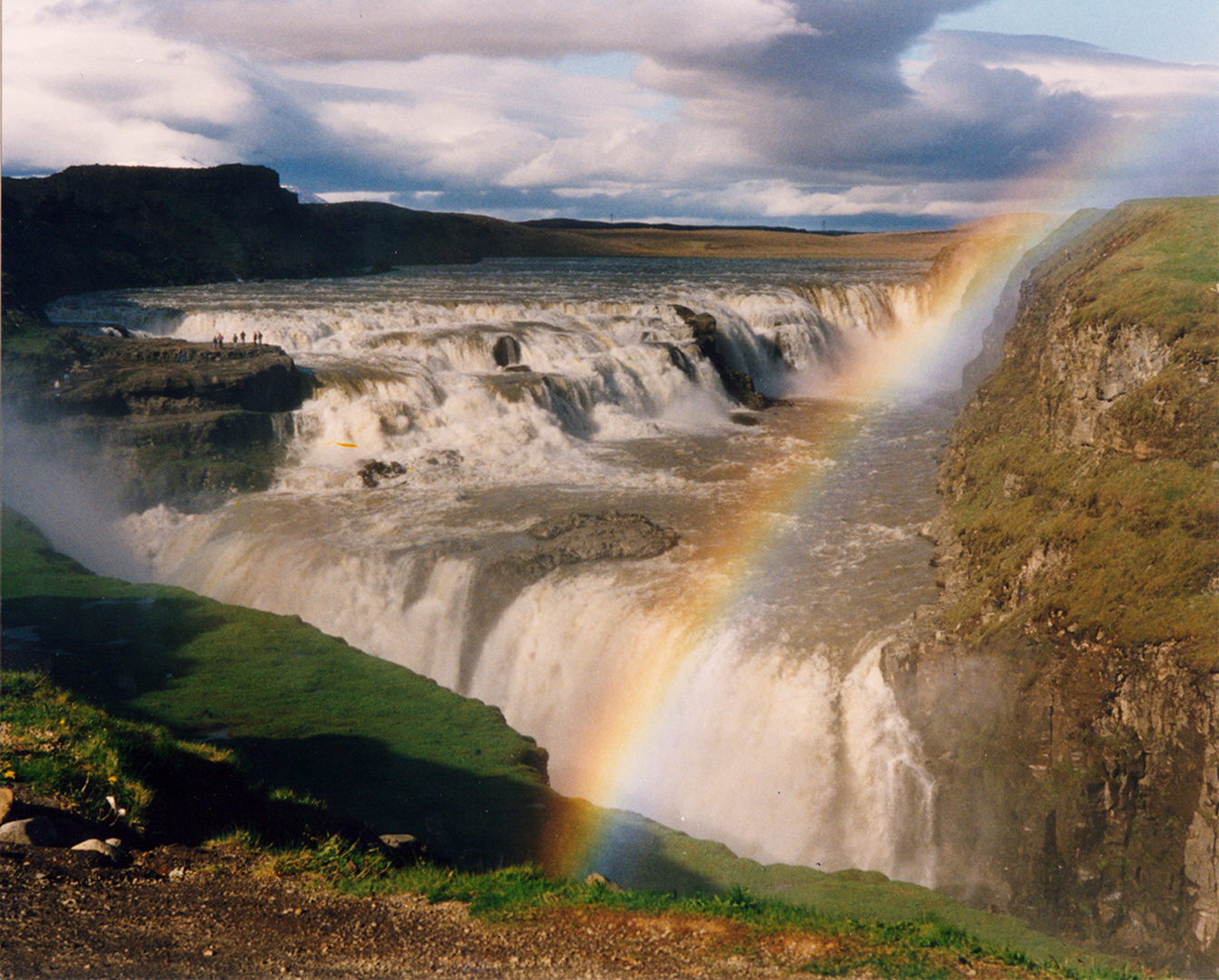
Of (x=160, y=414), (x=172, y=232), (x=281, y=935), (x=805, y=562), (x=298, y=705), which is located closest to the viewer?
(x=281, y=935)

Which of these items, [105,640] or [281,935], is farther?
[105,640]

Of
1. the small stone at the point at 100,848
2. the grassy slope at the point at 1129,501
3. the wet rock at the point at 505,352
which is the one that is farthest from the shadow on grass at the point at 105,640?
the wet rock at the point at 505,352

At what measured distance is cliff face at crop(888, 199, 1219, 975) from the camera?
12438 mm

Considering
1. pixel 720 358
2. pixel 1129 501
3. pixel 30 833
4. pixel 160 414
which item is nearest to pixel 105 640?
pixel 30 833

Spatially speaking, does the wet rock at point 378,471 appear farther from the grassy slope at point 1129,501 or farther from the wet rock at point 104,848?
the wet rock at point 104,848

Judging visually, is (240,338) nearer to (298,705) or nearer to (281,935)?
(298,705)

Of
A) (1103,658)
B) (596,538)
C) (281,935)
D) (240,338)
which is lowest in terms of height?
(281,935)

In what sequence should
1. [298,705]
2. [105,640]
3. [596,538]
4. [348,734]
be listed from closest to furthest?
[348,734] < [298,705] < [105,640] < [596,538]

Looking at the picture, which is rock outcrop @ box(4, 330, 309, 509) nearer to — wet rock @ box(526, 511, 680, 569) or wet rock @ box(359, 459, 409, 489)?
wet rock @ box(359, 459, 409, 489)

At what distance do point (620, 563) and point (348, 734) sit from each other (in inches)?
288

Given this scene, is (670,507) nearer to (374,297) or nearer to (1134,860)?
(1134,860)

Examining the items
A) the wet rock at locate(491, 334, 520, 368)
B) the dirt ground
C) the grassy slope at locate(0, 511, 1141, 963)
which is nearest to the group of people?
the wet rock at locate(491, 334, 520, 368)

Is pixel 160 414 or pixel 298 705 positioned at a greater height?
pixel 160 414

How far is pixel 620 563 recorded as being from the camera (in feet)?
66.6
